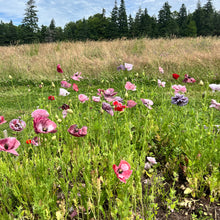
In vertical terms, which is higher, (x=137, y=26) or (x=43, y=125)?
(x=137, y=26)

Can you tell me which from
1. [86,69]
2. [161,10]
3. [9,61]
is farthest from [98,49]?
[161,10]

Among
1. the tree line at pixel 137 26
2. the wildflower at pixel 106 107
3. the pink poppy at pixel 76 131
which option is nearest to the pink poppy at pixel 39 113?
the pink poppy at pixel 76 131


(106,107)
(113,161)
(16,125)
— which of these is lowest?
(113,161)

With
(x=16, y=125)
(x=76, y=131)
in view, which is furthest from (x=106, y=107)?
(x=16, y=125)

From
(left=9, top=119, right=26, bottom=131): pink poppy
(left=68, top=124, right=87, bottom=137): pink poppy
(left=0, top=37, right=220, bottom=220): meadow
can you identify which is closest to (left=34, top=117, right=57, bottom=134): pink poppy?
(left=0, top=37, right=220, bottom=220): meadow

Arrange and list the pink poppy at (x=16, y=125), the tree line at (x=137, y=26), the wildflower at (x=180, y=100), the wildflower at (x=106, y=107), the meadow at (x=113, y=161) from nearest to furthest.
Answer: the meadow at (x=113, y=161) < the pink poppy at (x=16, y=125) < the wildflower at (x=106, y=107) < the wildflower at (x=180, y=100) < the tree line at (x=137, y=26)

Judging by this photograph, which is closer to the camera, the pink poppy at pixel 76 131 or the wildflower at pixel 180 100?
the pink poppy at pixel 76 131

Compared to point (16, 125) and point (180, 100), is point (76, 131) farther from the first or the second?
point (180, 100)

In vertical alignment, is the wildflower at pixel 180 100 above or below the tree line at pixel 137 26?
below

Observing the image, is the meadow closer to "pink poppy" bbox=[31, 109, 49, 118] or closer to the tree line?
"pink poppy" bbox=[31, 109, 49, 118]

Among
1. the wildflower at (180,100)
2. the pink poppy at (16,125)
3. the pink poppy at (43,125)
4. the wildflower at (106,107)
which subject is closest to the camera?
the pink poppy at (43,125)

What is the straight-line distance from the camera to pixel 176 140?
6.31ft

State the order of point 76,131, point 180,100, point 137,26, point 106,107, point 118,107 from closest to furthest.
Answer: point 76,131 < point 118,107 < point 106,107 < point 180,100 < point 137,26

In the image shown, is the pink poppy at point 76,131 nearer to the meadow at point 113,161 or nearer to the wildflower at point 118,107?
the meadow at point 113,161
